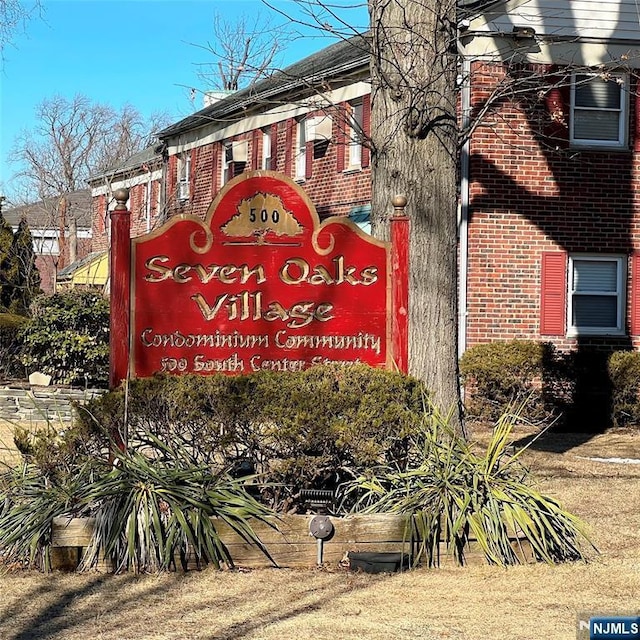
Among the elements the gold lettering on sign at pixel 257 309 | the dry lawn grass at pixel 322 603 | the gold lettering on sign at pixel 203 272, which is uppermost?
the gold lettering on sign at pixel 203 272

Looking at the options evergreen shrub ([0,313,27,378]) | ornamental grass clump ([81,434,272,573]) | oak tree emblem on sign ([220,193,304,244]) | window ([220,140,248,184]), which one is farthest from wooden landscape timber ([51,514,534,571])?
window ([220,140,248,184])

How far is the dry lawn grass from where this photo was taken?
5.50m

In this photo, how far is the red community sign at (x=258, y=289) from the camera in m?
7.73

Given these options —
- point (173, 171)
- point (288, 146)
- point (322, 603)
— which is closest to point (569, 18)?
point (288, 146)

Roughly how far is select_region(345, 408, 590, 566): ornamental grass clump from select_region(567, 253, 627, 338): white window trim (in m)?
10.5

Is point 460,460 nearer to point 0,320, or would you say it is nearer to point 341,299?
point 341,299

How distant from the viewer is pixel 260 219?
7887 millimetres

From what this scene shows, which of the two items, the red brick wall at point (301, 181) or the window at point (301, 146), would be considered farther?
the window at point (301, 146)

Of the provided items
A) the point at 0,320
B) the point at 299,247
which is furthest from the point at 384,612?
the point at 0,320

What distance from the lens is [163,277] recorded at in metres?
7.72

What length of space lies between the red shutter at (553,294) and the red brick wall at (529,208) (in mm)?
96

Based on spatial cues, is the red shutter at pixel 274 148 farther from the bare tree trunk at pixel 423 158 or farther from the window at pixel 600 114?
the bare tree trunk at pixel 423 158

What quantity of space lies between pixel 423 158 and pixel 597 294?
9676mm

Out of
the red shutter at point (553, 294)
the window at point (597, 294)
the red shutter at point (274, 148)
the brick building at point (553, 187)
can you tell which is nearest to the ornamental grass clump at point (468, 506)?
the brick building at point (553, 187)
